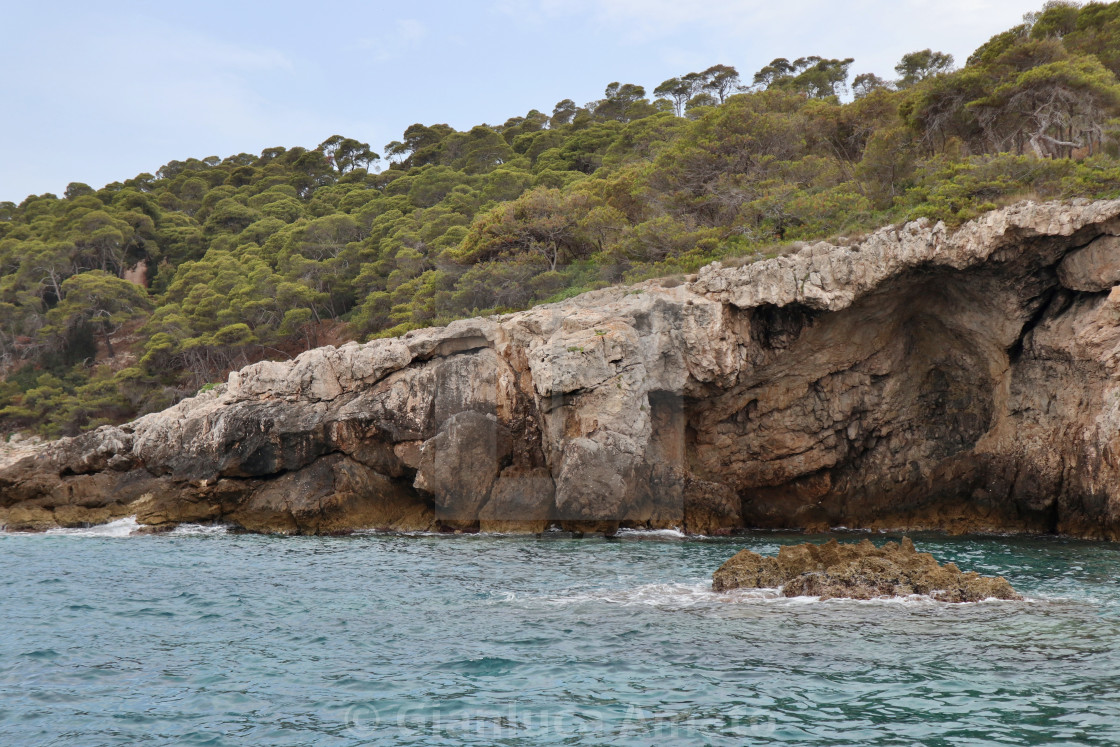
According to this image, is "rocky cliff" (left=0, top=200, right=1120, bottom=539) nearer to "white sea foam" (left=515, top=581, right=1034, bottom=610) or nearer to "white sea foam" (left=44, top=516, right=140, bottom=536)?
"white sea foam" (left=44, top=516, right=140, bottom=536)

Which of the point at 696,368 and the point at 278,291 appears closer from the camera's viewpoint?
the point at 696,368

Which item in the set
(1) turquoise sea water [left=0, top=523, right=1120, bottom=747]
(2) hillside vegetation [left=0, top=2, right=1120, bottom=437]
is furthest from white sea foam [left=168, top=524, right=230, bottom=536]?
(2) hillside vegetation [left=0, top=2, right=1120, bottom=437]

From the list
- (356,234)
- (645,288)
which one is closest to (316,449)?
(645,288)

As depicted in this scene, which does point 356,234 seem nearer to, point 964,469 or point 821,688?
point 964,469

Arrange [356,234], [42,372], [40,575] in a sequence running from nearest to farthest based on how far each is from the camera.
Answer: [40,575] → [42,372] → [356,234]

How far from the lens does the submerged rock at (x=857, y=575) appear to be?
44.7 ft

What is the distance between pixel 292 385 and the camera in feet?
90.6

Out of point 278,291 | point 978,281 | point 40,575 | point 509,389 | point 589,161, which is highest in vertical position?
point 589,161

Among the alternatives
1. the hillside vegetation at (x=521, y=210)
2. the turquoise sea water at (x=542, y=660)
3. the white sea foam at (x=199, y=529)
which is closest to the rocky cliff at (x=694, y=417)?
the white sea foam at (x=199, y=529)

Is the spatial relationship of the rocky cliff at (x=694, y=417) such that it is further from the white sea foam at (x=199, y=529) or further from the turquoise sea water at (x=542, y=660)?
the turquoise sea water at (x=542, y=660)

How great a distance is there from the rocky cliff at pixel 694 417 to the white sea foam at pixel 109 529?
46cm

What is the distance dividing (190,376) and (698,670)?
43344 millimetres

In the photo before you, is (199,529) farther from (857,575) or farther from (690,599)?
(857,575)

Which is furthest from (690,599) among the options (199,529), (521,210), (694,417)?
(521,210)
